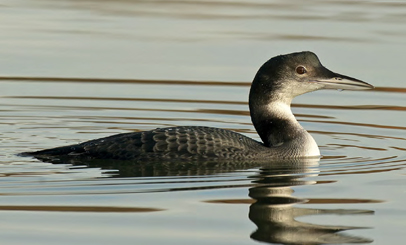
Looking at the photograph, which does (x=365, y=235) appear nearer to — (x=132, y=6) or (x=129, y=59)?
(x=129, y=59)

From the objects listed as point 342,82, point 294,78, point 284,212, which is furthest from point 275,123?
point 284,212

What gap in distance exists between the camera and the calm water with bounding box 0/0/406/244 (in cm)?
648

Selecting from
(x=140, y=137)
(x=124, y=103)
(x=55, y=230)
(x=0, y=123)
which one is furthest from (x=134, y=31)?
(x=55, y=230)

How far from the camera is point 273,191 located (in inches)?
296

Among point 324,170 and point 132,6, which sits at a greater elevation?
point 132,6

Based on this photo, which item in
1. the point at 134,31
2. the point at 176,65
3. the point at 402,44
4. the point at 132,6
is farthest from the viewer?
the point at 132,6

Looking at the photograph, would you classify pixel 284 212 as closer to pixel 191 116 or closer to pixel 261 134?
pixel 261 134

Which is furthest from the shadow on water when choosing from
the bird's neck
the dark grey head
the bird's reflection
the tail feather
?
the dark grey head

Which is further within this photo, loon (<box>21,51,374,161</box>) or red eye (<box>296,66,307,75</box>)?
red eye (<box>296,66,307,75</box>)

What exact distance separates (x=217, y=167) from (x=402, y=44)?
6755mm

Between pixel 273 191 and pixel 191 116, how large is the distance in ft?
11.4

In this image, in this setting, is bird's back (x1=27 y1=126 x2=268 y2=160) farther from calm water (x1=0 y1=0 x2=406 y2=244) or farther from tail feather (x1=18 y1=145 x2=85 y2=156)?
calm water (x1=0 y1=0 x2=406 y2=244)

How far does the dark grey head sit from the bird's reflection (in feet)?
2.52

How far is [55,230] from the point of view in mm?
6191
